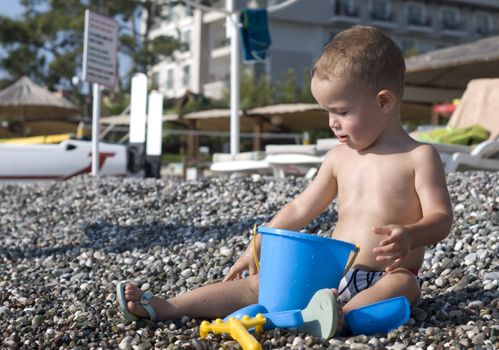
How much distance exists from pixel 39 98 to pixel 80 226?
14587 millimetres

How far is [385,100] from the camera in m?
2.16

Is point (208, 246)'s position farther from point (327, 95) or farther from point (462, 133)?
point (462, 133)

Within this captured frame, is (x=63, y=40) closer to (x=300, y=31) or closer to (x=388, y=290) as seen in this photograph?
(x=300, y=31)

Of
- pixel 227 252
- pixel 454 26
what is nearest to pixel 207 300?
pixel 227 252

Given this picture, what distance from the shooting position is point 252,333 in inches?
80.1

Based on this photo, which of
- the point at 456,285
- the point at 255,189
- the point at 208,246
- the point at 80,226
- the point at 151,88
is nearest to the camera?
the point at 456,285

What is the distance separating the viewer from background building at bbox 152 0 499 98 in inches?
1586

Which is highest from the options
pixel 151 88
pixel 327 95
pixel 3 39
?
pixel 3 39

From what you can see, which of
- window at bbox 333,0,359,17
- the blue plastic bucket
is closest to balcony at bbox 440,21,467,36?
window at bbox 333,0,359,17

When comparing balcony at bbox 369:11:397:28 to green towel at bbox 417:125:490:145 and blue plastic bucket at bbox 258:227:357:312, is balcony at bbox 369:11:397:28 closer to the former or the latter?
green towel at bbox 417:125:490:145

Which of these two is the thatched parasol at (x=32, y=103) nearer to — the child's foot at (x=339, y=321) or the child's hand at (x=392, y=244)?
the child's foot at (x=339, y=321)

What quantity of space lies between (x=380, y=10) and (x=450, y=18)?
564 cm

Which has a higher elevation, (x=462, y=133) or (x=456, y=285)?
(x=462, y=133)

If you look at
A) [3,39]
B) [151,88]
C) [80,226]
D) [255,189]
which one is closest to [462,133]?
[255,189]
